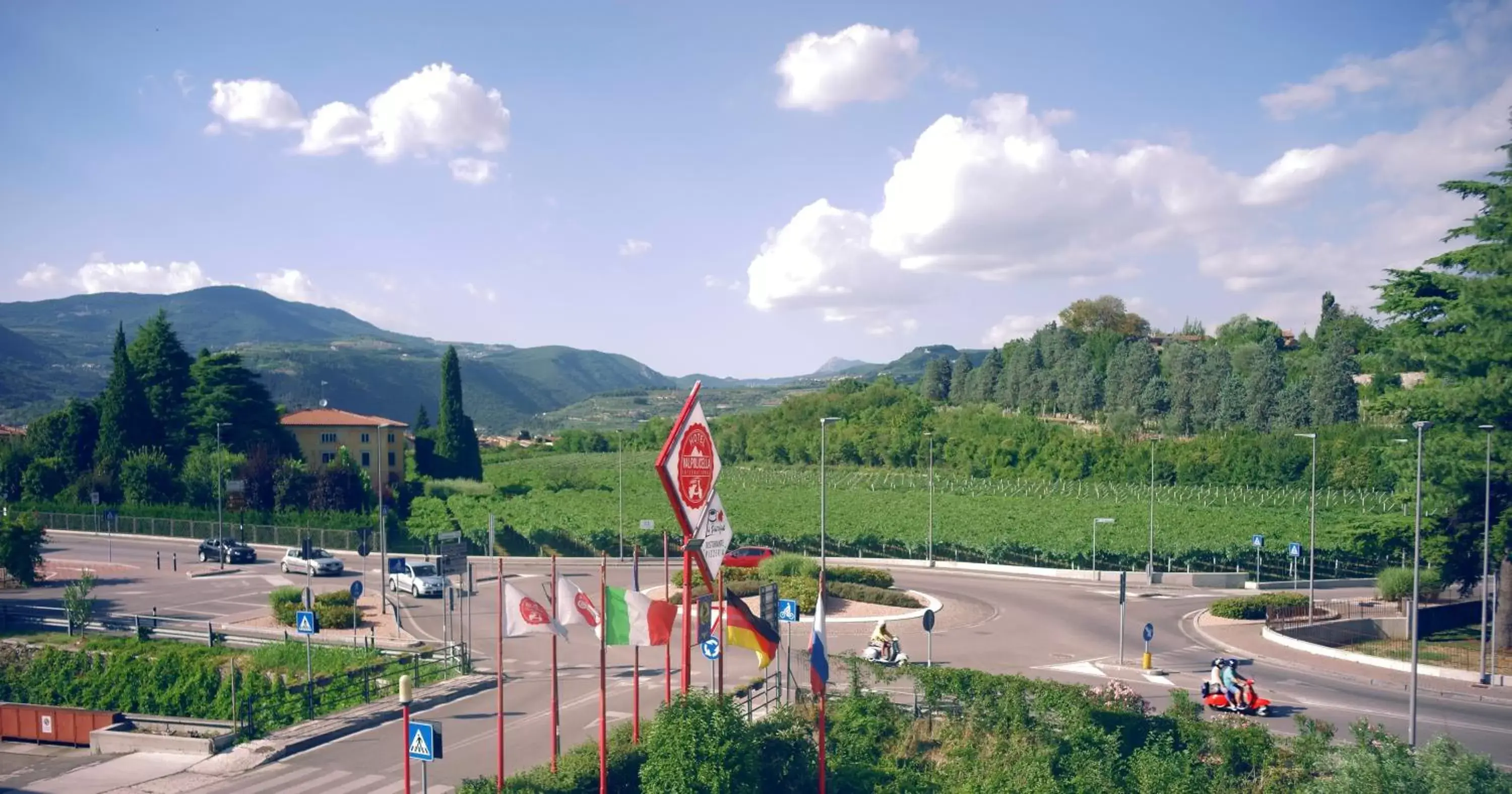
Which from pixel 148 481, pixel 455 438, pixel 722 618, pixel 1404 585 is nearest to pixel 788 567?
pixel 1404 585

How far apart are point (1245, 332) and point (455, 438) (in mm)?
112106

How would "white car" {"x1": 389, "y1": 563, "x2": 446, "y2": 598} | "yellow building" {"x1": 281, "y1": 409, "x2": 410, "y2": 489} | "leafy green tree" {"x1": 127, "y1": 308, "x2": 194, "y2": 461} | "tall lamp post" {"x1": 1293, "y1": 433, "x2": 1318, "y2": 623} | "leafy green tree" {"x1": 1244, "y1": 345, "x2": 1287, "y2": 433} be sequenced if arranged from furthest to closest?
"leafy green tree" {"x1": 1244, "y1": 345, "x2": 1287, "y2": 433}
"yellow building" {"x1": 281, "y1": 409, "x2": 410, "y2": 489}
"leafy green tree" {"x1": 127, "y1": 308, "x2": 194, "y2": 461}
"white car" {"x1": 389, "y1": 563, "x2": 446, "y2": 598}
"tall lamp post" {"x1": 1293, "y1": 433, "x2": 1318, "y2": 623}

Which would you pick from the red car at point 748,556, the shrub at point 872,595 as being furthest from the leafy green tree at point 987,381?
the shrub at point 872,595

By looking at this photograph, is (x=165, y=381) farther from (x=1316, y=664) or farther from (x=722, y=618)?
(x=1316, y=664)

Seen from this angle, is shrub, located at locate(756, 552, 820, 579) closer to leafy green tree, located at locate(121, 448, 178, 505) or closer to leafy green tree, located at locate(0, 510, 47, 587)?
leafy green tree, located at locate(0, 510, 47, 587)

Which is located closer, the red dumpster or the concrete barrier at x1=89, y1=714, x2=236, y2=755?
the concrete barrier at x1=89, y1=714, x2=236, y2=755

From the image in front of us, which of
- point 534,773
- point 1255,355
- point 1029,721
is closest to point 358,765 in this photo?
point 534,773

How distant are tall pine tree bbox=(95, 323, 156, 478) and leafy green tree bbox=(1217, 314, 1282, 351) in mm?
113860

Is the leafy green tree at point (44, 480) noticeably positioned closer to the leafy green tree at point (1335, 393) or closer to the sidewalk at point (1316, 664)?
the sidewalk at point (1316, 664)

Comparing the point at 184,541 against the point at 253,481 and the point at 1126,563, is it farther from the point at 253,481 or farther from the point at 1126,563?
the point at 1126,563

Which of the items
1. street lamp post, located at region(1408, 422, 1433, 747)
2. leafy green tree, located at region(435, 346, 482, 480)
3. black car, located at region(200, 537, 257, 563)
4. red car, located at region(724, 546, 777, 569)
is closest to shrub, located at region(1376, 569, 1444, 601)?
street lamp post, located at region(1408, 422, 1433, 747)

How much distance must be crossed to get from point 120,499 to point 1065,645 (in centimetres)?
6182

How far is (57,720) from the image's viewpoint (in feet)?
80.1

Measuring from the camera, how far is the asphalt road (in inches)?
798
